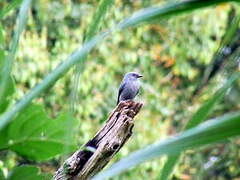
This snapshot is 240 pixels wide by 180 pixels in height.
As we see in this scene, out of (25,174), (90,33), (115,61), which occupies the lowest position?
(90,33)

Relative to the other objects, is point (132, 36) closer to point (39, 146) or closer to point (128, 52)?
point (128, 52)

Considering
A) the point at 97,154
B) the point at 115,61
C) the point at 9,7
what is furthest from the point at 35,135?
the point at 115,61

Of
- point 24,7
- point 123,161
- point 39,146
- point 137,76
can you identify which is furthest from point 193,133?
point 137,76

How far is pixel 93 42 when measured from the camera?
582mm

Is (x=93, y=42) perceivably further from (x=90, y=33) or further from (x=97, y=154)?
(x=97, y=154)

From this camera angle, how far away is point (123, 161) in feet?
1.80

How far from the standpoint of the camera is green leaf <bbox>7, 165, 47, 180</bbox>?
1625 mm

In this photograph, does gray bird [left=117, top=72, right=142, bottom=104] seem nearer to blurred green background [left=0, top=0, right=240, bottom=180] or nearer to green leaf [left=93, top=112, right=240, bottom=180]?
blurred green background [left=0, top=0, right=240, bottom=180]

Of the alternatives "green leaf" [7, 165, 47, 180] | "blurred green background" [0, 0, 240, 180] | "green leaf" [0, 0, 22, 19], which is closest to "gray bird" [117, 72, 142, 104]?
"blurred green background" [0, 0, 240, 180]

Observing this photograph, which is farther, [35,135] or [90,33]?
[35,135]

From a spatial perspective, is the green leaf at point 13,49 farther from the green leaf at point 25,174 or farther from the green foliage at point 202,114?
the green leaf at point 25,174

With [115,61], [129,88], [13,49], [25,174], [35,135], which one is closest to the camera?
[13,49]

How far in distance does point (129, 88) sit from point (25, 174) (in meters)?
2.30

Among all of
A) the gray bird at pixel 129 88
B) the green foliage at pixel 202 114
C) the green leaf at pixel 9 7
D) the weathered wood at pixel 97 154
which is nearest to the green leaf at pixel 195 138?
the green foliage at pixel 202 114
